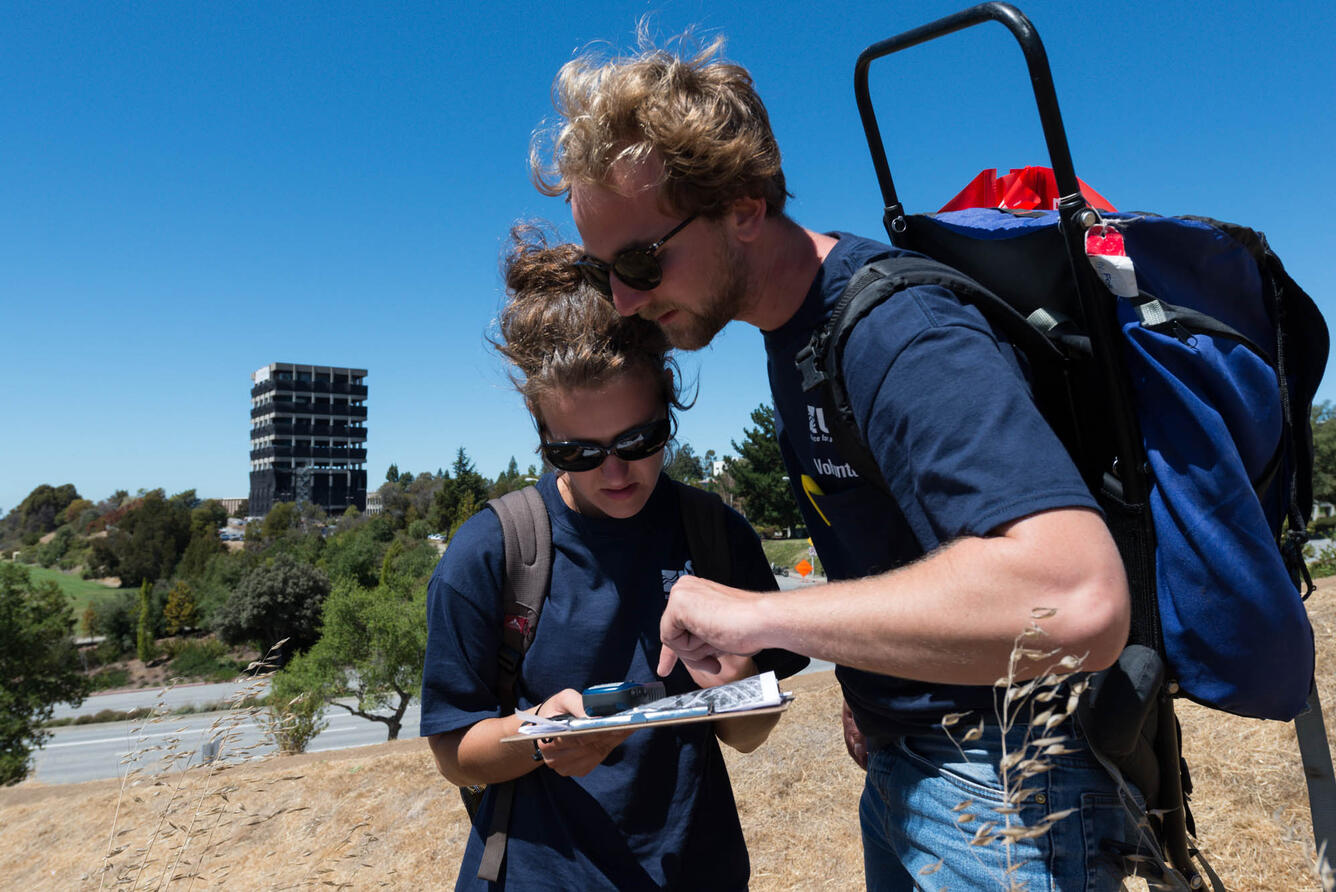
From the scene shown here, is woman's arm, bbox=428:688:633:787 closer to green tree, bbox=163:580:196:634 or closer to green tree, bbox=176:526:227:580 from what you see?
green tree, bbox=163:580:196:634

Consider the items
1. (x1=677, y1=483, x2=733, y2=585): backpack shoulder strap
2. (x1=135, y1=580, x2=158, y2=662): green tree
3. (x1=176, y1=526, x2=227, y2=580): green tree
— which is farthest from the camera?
(x1=176, y1=526, x2=227, y2=580): green tree

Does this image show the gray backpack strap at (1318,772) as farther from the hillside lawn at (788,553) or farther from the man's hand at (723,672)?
the hillside lawn at (788,553)

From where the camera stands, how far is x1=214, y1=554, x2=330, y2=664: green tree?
Answer: 2012 inches

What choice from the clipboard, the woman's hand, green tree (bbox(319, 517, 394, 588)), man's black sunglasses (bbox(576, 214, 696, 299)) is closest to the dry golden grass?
the woman's hand

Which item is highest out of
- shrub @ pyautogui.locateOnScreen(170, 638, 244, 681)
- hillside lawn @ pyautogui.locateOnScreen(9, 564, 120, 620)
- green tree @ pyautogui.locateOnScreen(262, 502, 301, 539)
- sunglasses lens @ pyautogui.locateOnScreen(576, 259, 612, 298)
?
green tree @ pyautogui.locateOnScreen(262, 502, 301, 539)

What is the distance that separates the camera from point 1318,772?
136 cm

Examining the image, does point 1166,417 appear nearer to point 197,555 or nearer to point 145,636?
point 145,636

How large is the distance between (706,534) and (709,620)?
75cm

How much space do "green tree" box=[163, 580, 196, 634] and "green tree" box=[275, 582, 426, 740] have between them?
31.5 meters

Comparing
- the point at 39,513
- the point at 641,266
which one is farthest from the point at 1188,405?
the point at 39,513

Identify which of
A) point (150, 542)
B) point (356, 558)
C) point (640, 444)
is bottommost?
point (640, 444)

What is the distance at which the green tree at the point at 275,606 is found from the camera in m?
51.1

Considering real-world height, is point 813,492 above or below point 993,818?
above

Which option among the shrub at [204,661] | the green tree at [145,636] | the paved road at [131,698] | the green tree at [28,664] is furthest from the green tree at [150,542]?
the green tree at [28,664]
